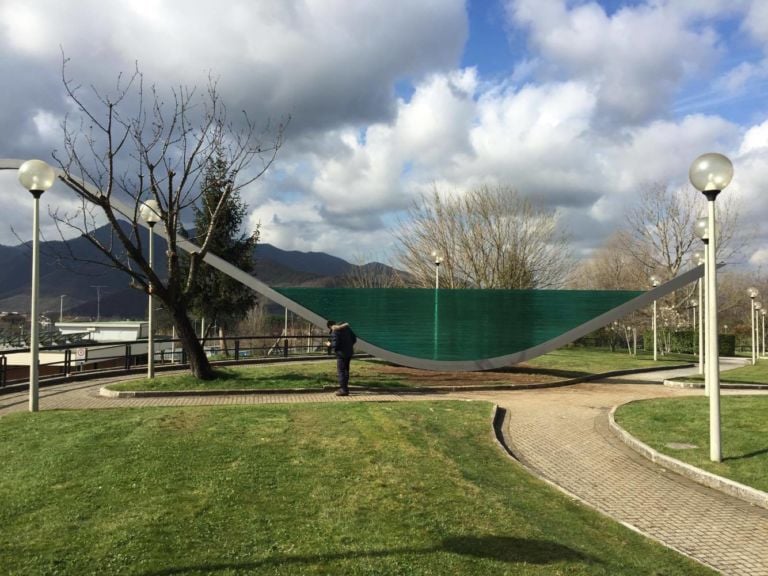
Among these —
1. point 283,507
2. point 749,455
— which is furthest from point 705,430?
point 283,507

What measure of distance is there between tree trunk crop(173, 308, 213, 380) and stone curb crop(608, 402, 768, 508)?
30.5ft

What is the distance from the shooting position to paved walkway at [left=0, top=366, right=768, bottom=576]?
217 inches

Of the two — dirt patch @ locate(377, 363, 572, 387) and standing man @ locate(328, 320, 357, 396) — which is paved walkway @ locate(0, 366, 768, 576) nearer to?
standing man @ locate(328, 320, 357, 396)

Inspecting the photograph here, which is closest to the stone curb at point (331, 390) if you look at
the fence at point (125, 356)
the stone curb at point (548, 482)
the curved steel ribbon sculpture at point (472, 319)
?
the curved steel ribbon sculpture at point (472, 319)

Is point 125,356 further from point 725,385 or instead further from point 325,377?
point 725,385

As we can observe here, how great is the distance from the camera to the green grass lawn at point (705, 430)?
7.61 metres

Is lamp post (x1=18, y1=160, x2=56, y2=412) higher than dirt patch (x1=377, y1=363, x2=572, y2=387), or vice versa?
lamp post (x1=18, y1=160, x2=56, y2=412)

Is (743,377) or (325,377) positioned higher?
(325,377)

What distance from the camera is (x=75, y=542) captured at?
4395 millimetres

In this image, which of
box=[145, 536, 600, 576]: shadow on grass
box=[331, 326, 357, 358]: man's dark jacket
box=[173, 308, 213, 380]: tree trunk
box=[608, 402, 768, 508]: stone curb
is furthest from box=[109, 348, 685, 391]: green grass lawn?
box=[145, 536, 600, 576]: shadow on grass

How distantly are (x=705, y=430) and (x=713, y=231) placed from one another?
3482mm

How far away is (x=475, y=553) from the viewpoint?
14.7 feet

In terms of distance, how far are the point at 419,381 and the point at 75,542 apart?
38.4 ft

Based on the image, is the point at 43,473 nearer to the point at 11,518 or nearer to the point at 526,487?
the point at 11,518
